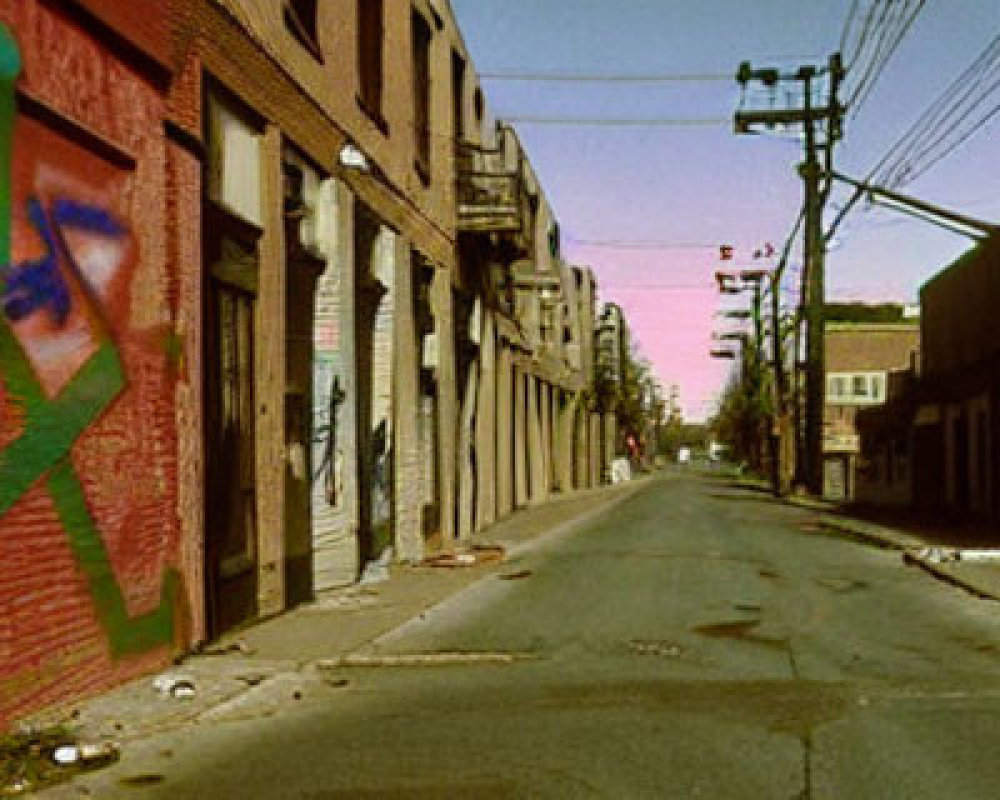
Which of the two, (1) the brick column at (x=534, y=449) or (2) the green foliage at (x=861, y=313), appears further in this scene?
(2) the green foliage at (x=861, y=313)

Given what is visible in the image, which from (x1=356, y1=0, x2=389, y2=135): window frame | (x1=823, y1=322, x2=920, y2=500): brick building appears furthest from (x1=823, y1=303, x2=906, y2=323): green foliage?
(x1=356, y1=0, x2=389, y2=135): window frame

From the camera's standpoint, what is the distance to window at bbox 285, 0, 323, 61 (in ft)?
46.4

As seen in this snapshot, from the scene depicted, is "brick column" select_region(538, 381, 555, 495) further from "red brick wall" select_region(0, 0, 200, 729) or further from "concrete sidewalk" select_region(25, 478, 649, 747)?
"red brick wall" select_region(0, 0, 200, 729)

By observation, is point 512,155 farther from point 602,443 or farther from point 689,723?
point 602,443

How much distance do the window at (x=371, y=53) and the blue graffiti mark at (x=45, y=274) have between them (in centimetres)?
1001

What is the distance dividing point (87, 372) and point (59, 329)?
1.56 ft

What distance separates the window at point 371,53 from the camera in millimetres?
18312

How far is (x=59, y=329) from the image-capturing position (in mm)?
8211

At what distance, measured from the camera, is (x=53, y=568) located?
318 inches

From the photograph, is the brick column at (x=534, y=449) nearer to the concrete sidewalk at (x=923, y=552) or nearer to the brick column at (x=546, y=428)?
the brick column at (x=546, y=428)

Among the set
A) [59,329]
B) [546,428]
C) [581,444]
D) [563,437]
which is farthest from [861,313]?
[59,329]

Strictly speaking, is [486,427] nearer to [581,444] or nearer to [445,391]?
[445,391]

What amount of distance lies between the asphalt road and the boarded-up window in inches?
255

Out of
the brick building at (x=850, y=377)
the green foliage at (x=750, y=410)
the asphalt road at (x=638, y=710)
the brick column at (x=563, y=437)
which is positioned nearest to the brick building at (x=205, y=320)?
the asphalt road at (x=638, y=710)
